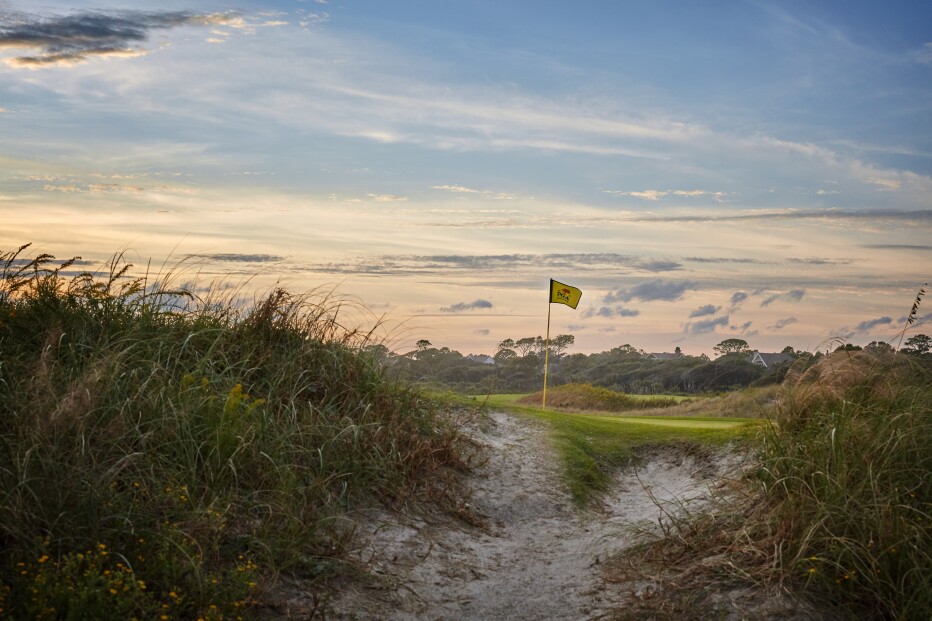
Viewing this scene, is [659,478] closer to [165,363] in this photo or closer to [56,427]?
[165,363]

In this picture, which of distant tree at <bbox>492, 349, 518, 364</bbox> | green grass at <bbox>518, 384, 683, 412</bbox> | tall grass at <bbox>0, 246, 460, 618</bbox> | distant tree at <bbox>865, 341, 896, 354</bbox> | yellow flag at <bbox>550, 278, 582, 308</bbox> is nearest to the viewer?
tall grass at <bbox>0, 246, 460, 618</bbox>

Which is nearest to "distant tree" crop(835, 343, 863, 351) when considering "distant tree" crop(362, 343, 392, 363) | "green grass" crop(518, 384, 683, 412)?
"distant tree" crop(362, 343, 392, 363)

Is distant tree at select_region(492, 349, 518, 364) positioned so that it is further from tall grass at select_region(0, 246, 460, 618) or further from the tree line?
tall grass at select_region(0, 246, 460, 618)

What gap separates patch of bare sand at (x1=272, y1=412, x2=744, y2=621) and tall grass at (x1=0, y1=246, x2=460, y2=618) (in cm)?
52

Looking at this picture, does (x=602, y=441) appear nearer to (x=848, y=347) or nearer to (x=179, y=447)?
(x=848, y=347)

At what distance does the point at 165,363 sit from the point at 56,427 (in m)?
2.51

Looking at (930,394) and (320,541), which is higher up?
(930,394)

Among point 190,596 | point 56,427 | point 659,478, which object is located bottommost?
point 659,478

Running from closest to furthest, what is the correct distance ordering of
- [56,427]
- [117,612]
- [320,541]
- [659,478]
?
[117,612], [56,427], [320,541], [659,478]

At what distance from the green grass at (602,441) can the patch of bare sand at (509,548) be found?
28 centimetres

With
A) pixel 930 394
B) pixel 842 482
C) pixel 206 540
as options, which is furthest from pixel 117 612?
pixel 930 394

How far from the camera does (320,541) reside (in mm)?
7172

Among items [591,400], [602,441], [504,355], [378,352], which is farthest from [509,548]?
[504,355]

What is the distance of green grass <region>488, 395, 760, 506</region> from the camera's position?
11969 mm
